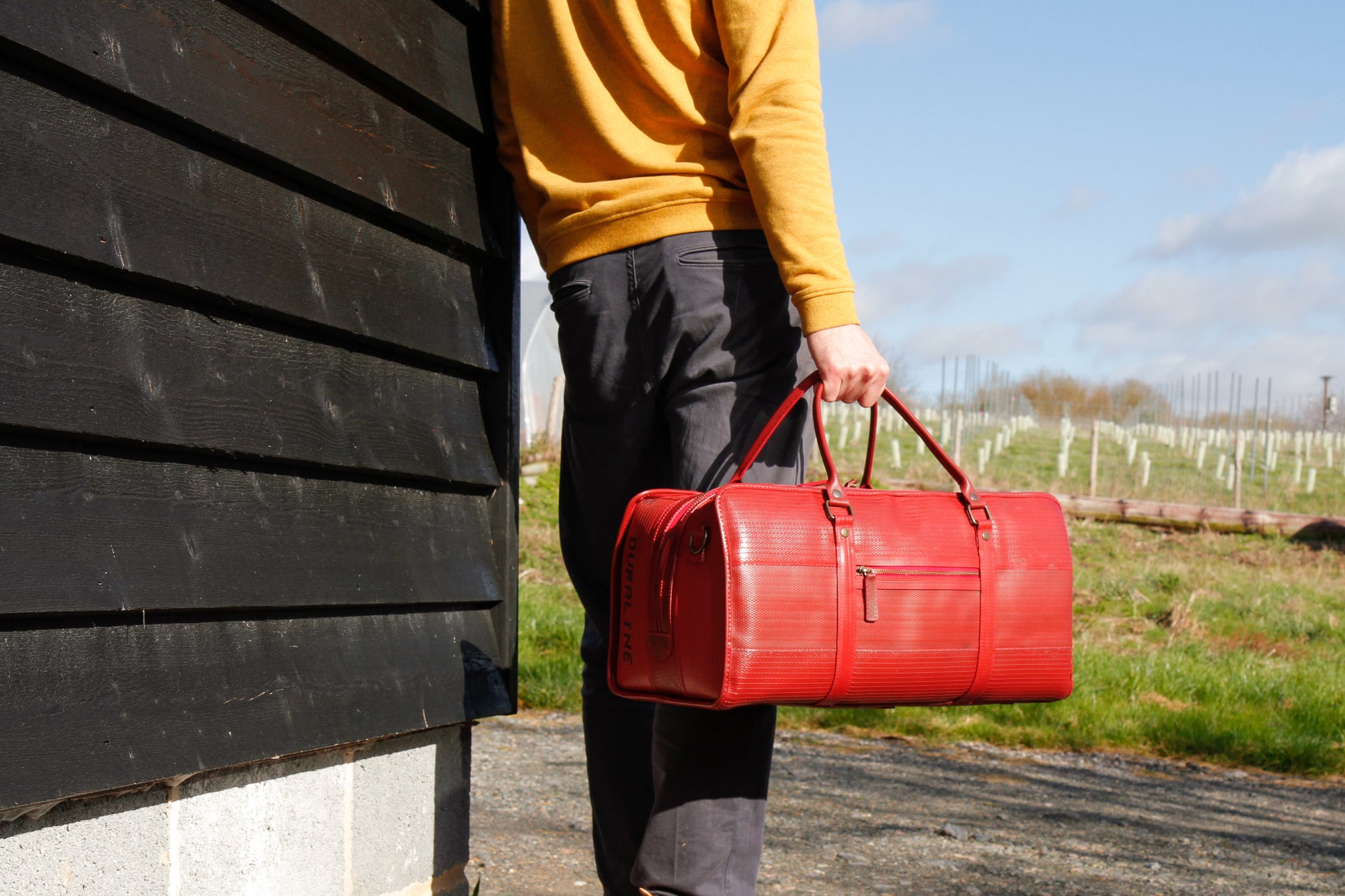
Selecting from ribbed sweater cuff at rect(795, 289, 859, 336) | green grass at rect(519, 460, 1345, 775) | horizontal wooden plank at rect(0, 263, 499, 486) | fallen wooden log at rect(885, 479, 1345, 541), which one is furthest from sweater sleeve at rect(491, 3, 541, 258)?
fallen wooden log at rect(885, 479, 1345, 541)

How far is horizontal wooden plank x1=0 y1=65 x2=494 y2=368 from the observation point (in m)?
1.23

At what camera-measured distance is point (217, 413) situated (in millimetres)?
1474

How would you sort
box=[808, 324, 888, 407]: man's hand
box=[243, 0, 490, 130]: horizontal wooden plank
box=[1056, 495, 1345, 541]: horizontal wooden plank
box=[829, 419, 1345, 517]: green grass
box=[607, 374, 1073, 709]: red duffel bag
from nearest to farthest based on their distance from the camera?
box=[607, 374, 1073, 709]: red duffel bag → box=[808, 324, 888, 407]: man's hand → box=[243, 0, 490, 130]: horizontal wooden plank → box=[1056, 495, 1345, 541]: horizontal wooden plank → box=[829, 419, 1345, 517]: green grass

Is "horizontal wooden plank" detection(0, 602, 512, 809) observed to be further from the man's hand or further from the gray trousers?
the man's hand

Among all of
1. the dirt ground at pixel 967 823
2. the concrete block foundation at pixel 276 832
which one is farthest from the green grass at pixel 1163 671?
the concrete block foundation at pixel 276 832

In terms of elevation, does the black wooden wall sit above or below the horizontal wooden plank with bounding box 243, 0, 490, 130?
below

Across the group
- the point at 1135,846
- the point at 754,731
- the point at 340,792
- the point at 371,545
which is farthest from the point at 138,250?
the point at 1135,846

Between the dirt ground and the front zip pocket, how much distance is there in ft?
3.81

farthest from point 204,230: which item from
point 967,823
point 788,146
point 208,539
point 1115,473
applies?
point 1115,473

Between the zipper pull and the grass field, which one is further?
the grass field

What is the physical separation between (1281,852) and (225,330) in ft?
9.73

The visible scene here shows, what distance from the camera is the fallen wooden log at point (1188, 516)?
12516mm

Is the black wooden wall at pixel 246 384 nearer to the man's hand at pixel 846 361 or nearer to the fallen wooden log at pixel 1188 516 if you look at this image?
the man's hand at pixel 846 361

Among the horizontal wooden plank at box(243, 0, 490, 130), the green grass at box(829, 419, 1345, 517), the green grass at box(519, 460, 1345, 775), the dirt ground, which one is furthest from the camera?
the green grass at box(829, 419, 1345, 517)
